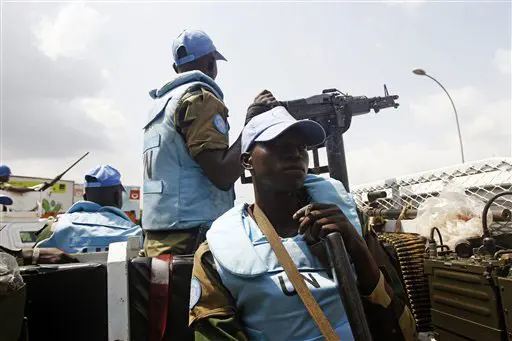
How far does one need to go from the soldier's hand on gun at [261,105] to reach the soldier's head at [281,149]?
0.41 meters

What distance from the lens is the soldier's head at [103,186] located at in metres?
3.66

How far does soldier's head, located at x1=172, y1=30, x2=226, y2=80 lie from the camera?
2723 mm

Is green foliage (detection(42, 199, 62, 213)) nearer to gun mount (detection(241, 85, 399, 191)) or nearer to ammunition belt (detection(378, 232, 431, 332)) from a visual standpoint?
gun mount (detection(241, 85, 399, 191))

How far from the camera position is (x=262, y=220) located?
1610 millimetres

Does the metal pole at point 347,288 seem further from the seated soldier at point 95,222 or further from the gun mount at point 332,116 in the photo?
the gun mount at point 332,116

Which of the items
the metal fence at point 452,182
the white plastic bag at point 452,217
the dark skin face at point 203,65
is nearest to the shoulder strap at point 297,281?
the white plastic bag at point 452,217

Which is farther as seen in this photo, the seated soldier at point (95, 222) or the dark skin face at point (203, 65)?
the seated soldier at point (95, 222)

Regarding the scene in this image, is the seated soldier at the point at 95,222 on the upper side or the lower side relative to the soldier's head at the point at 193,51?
lower

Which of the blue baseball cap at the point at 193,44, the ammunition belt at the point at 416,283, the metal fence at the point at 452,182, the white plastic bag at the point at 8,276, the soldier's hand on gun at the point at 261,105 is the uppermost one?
the blue baseball cap at the point at 193,44

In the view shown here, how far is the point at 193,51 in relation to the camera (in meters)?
2.73

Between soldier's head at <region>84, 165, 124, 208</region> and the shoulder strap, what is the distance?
8.15ft

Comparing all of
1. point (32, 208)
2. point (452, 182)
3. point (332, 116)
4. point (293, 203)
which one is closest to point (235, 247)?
point (293, 203)

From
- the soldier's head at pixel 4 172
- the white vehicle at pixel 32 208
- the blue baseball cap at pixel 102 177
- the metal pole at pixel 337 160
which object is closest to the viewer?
the blue baseball cap at pixel 102 177

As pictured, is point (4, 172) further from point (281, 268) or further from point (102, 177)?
point (281, 268)
